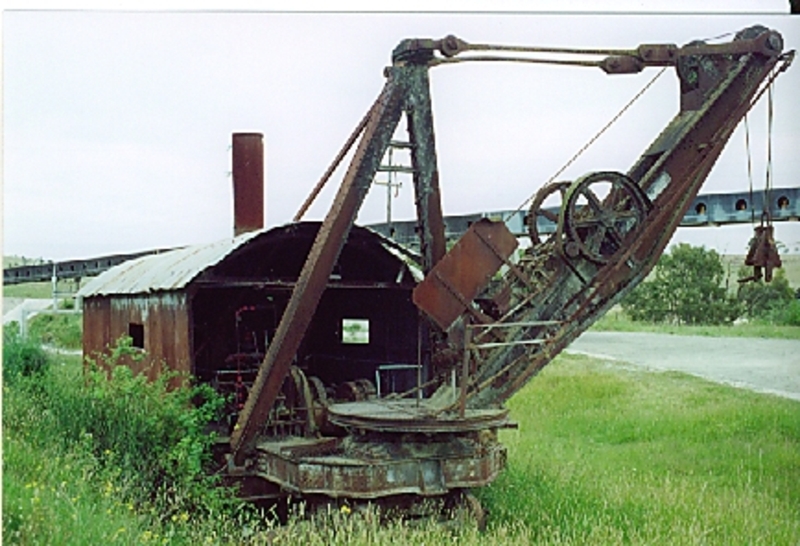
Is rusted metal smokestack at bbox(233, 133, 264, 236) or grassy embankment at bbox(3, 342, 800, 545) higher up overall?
rusted metal smokestack at bbox(233, 133, 264, 236)

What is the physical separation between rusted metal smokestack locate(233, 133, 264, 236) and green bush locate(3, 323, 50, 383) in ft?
11.2

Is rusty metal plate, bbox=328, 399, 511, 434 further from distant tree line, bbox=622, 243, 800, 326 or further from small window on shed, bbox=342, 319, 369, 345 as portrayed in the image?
small window on shed, bbox=342, 319, 369, 345

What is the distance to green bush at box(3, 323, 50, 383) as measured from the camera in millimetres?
9948

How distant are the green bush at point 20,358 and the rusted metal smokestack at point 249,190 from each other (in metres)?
3.40

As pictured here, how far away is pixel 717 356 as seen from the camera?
41.1ft

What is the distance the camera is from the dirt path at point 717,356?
10.2 m

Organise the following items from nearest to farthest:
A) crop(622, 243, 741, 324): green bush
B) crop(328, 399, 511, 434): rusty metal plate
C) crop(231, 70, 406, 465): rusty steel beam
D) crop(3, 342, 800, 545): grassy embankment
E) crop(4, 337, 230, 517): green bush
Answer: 1. crop(3, 342, 800, 545): grassy embankment
2. crop(328, 399, 511, 434): rusty metal plate
3. crop(231, 70, 406, 465): rusty steel beam
4. crop(4, 337, 230, 517): green bush
5. crop(622, 243, 741, 324): green bush

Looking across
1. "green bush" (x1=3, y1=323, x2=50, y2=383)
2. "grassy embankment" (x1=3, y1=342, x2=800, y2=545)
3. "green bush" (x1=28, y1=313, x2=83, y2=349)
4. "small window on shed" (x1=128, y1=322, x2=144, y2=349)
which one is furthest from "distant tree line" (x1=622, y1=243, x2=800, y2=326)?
"green bush" (x1=28, y1=313, x2=83, y2=349)

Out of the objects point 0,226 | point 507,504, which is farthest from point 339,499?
point 0,226

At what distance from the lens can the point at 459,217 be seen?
12594 mm

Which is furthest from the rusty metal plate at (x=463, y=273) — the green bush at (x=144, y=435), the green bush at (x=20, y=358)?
the green bush at (x=20, y=358)

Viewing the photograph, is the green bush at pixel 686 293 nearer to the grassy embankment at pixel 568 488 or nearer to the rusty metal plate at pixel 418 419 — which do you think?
the grassy embankment at pixel 568 488

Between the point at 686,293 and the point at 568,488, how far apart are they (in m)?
4.12

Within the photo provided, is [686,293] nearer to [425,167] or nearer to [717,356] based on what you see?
[717,356]
